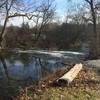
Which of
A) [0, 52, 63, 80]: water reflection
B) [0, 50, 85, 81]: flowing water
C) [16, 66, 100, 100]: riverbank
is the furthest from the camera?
[0, 50, 85, 81]: flowing water

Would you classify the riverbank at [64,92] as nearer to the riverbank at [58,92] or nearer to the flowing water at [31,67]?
the riverbank at [58,92]

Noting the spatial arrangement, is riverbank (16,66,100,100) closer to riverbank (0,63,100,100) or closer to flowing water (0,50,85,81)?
riverbank (0,63,100,100)

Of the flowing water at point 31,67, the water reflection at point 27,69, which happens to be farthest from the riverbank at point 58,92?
the water reflection at point 27,69

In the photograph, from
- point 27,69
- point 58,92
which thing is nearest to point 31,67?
point 27,69

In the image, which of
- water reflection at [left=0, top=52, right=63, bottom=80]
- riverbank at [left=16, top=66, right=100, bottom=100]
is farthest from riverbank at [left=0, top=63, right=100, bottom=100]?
water reflection at [left=0, top=52, right=63, bottom=80]

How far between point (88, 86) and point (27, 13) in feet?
117

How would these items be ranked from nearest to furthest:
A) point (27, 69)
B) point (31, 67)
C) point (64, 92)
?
point (64, 92), point (27, 69), point (31, 67)

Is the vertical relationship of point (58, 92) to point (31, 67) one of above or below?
above

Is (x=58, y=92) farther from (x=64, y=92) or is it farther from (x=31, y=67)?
(x=31, y=67)

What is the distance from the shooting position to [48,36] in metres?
58.8

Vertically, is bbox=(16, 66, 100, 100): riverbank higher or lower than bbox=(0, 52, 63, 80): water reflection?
higher

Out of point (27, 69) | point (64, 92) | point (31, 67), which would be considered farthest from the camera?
point (31, 67)

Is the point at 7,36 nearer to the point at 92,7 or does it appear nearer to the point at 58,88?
the point at 92,7

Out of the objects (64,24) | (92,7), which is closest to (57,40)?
(64,24)
